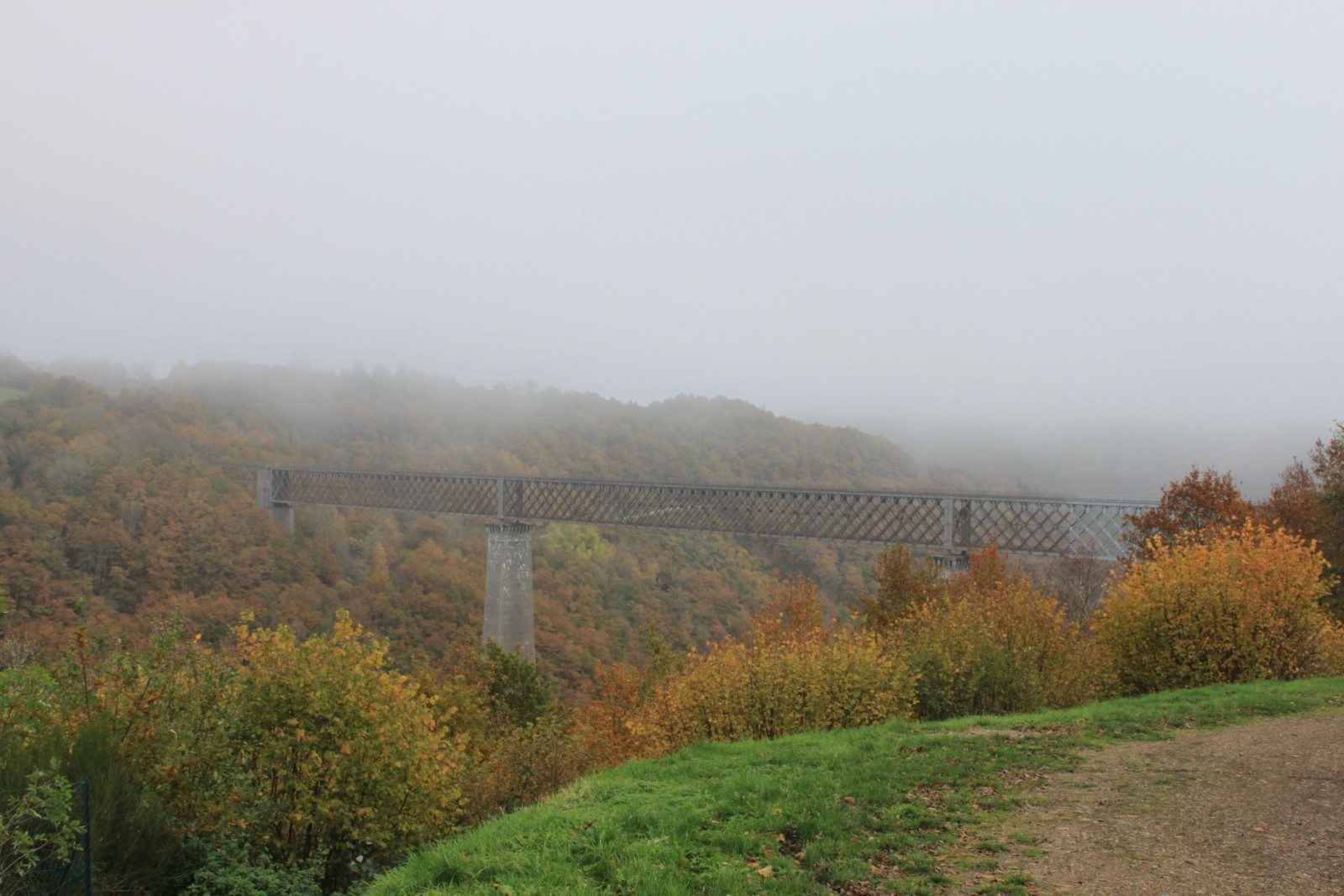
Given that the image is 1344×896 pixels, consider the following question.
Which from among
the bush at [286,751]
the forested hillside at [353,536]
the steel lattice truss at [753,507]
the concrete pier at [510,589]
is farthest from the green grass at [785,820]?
the concrete pier at [510,589]

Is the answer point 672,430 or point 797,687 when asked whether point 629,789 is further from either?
point 672,430

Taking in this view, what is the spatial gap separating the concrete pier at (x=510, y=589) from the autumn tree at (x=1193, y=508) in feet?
101

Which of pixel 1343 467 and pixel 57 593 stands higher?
pixel 1343 467

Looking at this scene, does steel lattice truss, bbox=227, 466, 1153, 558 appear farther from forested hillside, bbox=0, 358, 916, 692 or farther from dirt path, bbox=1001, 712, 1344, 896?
dirt path, bbox=1001, 712, 1344, 896

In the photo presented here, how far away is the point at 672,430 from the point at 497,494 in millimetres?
65972

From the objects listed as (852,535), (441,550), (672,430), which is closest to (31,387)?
(441,550)

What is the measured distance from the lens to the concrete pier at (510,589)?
4738 cm

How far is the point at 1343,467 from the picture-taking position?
2675 cm

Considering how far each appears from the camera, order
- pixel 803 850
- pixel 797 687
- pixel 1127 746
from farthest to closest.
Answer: pixel 797 687 → pixel 1127 746 → pixel 803 850

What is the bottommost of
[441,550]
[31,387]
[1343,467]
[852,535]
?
[441,550]

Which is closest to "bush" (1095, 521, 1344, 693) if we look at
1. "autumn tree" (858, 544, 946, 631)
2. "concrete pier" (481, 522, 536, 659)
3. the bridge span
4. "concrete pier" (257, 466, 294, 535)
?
"autumn tree" (858, 544, 946, 631)

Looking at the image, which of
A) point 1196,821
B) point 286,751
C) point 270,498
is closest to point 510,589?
point 270,498

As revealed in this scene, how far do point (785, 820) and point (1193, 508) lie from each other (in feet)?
76.7

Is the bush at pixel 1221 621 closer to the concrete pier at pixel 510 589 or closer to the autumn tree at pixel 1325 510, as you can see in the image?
the autumn tree at pixel 1325 510
